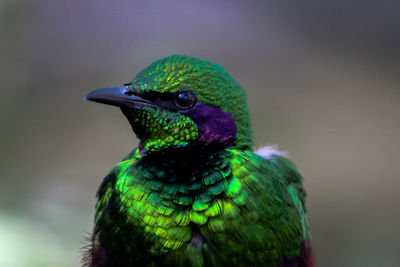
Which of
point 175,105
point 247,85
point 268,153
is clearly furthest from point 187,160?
point 247,85

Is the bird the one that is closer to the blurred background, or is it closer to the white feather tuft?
the white feather tuft

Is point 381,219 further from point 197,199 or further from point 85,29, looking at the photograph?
point 85,29

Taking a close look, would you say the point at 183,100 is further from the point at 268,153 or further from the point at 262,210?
the point at 268,153

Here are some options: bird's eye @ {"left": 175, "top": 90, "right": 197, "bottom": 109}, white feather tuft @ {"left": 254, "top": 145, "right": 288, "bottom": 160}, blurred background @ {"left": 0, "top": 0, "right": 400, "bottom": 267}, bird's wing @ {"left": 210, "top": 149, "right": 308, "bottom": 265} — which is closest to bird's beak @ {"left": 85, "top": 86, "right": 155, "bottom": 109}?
bird's eye @ {"left": 175, "top": 90, "right": 197, "bottom": 109}

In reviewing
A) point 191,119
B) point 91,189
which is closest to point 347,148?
point 91,189

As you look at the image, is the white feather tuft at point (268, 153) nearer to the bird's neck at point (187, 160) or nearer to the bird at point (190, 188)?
the bird at point (190, 188)

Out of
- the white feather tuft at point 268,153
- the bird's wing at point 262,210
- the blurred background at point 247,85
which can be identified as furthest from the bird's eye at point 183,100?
the blurred background at point 247,85
